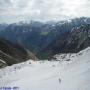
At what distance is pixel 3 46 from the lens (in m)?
136

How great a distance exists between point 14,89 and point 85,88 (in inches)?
395

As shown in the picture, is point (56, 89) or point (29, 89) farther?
point (29, 89)

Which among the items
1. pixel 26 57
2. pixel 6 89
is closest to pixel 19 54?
pixel 26 57

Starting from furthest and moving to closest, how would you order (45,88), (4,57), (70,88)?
(4,57)
(45,88)
(70,88)

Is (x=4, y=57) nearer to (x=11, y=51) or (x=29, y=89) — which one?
(x=11, y=51)

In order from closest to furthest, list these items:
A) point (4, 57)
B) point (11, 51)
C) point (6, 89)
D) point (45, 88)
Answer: point (45, 88) < point (6, 89) < point (4, 57) < point (11, 51)

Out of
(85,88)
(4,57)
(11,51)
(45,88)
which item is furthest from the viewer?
(11,51)

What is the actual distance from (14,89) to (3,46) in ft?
360

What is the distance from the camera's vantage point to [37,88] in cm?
2800

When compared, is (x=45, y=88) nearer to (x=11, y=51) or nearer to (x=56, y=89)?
(x=56, y=89)

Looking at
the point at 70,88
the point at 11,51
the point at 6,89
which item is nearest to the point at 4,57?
the point at 11,51

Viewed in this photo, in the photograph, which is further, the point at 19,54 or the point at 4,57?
the point at 19,54

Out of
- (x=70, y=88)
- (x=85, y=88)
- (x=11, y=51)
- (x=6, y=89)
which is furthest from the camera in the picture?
(x=11, y=51)

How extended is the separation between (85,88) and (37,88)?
764 cm
